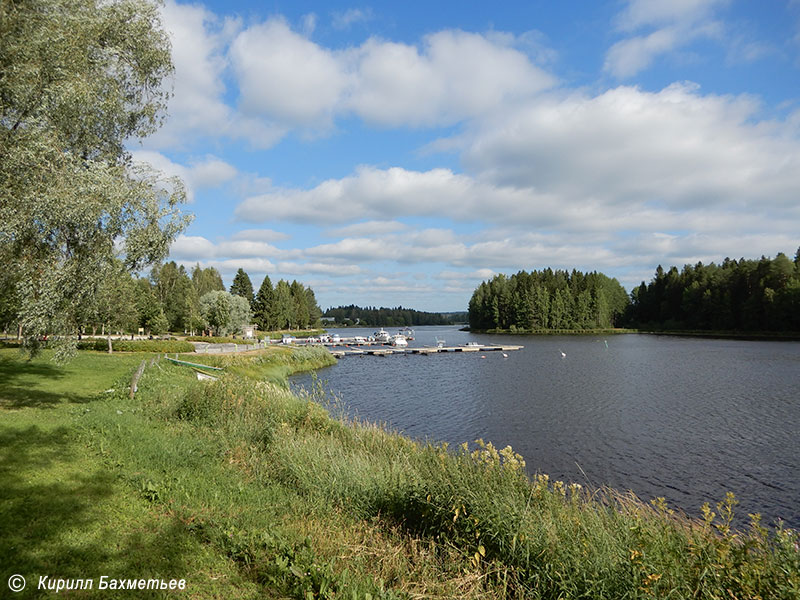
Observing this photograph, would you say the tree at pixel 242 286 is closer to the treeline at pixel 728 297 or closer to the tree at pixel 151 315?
the tree at pixel 151 315

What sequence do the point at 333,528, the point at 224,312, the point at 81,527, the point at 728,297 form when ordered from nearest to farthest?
the point at 81,527, the point at 333,528, the point at 224,312, the point at 728,297

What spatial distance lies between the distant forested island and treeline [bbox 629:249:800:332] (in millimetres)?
156

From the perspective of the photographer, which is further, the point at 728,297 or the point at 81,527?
the point at 728,297

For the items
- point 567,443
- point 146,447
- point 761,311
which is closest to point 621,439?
point 567,443

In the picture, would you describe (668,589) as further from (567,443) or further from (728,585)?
(567,443)

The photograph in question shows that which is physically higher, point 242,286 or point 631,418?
point 242,286

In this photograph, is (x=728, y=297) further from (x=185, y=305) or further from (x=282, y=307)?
(x=185, y=305)

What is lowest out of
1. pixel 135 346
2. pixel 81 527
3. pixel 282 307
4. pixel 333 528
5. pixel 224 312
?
pixel 333 528

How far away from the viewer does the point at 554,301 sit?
124 meters

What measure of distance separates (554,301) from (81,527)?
415 ft

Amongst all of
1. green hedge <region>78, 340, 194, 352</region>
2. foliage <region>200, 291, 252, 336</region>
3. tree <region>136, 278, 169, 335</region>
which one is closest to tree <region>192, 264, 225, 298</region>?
foliage <region>200, 291, 252, 336</region>

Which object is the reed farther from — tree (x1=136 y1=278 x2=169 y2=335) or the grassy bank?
tree (x1=136 y1=278 x2=169 y2=335)

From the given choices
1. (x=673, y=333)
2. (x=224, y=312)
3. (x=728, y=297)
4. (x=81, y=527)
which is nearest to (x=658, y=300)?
(x=673, y=333)

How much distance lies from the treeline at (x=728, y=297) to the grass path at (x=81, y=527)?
107 meters
